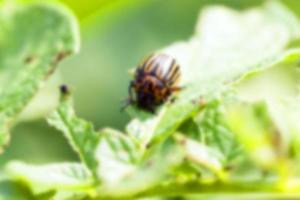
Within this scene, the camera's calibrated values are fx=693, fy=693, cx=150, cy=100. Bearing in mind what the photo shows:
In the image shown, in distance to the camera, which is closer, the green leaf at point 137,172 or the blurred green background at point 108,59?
the green leaf at point 137,172

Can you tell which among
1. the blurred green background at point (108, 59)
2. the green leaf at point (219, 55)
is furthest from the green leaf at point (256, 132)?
the blurred green background at point (108, 59)

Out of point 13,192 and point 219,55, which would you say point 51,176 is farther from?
point 219,55

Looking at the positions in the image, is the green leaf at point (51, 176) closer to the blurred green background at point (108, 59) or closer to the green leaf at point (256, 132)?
the green leaf at point (256, 132)

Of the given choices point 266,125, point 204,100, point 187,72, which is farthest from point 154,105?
point 266,125

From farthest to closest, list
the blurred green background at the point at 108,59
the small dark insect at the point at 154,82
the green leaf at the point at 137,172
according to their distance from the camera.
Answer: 1. the blurred green background at the point at 108,59
2. the small dark insect at the point at 154,82
3. the green leaf at the point at 137,172

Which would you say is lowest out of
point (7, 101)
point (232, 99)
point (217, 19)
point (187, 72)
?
point (232, 99)

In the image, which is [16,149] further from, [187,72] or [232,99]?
[232,99]
